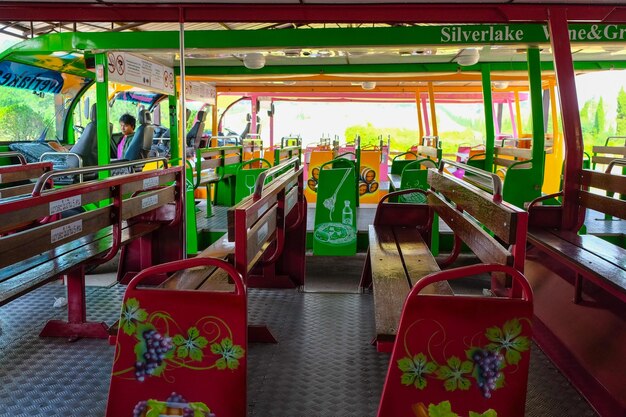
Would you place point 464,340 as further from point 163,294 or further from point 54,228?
point 54,228

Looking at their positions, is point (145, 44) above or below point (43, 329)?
above

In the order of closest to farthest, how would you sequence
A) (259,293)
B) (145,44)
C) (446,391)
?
(446,391) < (259,293) < (145,44)

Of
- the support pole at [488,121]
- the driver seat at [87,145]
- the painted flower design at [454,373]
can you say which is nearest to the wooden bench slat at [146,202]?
the painted flower design at [454,373]

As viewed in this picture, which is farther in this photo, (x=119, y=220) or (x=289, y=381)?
(x=119, y=220)

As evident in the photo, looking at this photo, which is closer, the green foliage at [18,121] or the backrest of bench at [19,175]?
the backrest of bench at [19,175]

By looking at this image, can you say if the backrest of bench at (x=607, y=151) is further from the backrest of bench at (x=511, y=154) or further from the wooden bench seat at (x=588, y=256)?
the wooden bench seat at (x=588, y=256)

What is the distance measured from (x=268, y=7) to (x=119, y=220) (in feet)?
6.05

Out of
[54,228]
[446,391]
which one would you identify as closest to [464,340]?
[446,391]

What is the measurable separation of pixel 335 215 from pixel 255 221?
8.90 ft

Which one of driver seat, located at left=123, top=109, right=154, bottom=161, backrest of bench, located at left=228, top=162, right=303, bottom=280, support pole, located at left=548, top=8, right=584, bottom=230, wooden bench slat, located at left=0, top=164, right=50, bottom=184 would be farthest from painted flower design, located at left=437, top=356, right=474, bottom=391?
driver seat, located at left=123, top=109, right=154, bottom=161

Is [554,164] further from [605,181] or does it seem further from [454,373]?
[454,373]

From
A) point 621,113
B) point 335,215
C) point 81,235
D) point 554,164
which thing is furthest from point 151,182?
point 621,113

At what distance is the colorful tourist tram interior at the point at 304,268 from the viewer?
89.0 inches

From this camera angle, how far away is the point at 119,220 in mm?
3809
